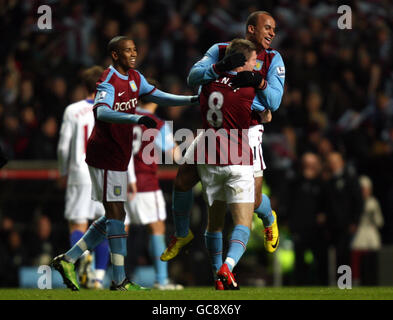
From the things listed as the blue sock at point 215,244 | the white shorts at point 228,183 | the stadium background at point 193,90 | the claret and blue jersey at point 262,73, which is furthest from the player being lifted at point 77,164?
the white shorts at point 228,183

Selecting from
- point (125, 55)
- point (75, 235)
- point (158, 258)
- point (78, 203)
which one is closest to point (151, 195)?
point (158, 258)

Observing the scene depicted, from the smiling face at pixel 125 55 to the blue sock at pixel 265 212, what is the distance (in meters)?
1.63

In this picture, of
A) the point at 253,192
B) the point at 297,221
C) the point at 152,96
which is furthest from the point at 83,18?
the point at 253,192

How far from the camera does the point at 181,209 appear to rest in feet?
24.4

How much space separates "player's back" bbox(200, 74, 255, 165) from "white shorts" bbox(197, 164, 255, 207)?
0.06m

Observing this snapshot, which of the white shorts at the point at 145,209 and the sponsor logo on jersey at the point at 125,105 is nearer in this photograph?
the sponsor logo on jersey at the point at 125,105

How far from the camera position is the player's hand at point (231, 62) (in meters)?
6.76

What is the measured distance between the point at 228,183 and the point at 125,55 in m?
1.35

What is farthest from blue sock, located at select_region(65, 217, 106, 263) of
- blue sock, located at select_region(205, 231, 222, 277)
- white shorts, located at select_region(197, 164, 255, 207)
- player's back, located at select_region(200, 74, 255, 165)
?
player's back, located at select_region(200, 74, 255, 165)

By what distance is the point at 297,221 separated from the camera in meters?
12.2

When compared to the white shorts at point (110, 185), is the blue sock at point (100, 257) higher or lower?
lower

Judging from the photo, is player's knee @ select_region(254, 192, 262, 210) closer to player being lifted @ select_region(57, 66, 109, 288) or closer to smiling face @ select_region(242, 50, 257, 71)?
smiling face @ select_region(242, 50, 257, 71)

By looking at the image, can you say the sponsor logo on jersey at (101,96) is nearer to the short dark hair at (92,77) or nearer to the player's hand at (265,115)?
the player's hand at (265,115)

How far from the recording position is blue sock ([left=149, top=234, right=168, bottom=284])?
30.5ft
